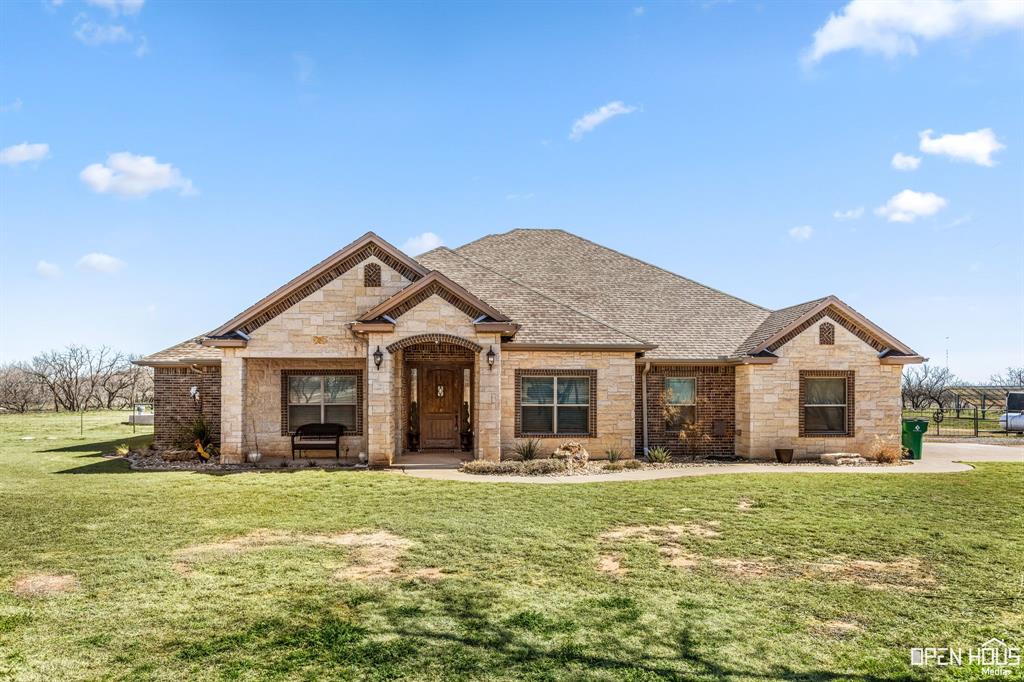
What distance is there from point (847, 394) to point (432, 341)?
1184 centimetres

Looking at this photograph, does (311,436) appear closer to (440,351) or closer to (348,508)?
(440,351)

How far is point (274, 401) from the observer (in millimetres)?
18469

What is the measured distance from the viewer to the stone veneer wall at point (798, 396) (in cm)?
1833

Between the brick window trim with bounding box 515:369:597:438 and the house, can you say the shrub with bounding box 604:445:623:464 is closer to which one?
the house

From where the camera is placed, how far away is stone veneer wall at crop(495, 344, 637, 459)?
58.5 ft

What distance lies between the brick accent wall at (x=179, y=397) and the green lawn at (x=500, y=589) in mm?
6905

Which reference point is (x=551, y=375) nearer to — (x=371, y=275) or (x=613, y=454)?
(x=613, y=454)

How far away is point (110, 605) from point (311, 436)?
454 inches

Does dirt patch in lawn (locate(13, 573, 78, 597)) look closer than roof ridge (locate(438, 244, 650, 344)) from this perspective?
Yes

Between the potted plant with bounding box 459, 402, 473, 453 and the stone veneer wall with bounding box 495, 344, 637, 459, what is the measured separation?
2309 millimetres

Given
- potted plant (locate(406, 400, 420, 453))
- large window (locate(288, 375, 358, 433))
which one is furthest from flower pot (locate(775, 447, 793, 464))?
large window (locate(288, 375, 358, 433))

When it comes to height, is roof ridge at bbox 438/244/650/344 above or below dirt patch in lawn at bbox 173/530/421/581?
above

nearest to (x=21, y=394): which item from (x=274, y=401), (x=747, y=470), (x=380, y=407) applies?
(x=274, y=401)

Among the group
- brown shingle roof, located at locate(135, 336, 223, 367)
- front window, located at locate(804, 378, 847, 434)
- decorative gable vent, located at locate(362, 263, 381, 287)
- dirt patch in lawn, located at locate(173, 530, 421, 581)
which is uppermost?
decorative gable vent, located at locate(362, 263, 381, 287)
